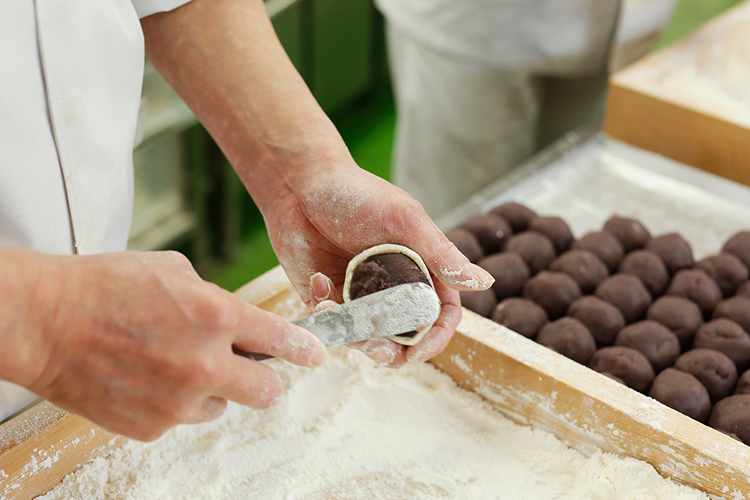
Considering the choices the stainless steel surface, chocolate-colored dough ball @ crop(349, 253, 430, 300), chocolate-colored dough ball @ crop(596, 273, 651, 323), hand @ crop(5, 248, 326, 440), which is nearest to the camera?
hand @ crop(5, 248, 326, 440)

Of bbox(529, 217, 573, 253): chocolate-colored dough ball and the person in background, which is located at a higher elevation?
the person in background

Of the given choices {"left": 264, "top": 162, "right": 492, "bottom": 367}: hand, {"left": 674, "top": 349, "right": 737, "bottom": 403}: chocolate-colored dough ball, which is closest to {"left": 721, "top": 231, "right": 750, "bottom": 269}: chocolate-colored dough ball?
{"left": 674, "top": 349, "right": 737, "bottom": 403}: chocolate-colored dough ball

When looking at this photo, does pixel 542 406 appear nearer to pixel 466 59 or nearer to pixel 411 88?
pixel 466 59

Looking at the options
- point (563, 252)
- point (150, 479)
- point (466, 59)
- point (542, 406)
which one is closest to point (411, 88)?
point (466, 59)

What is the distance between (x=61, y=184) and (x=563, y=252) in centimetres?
100

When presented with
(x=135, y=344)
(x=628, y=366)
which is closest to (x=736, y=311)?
(x=628, y=366)

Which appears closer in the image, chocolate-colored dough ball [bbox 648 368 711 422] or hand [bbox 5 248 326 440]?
hand [bbox 5 248 326 440]

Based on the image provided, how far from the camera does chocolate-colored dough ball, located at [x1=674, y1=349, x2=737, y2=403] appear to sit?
1.11m

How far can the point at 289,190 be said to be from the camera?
1.06 meters

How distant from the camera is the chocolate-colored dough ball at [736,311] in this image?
4.04 feet

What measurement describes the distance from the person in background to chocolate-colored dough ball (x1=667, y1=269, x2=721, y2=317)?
0.56 m

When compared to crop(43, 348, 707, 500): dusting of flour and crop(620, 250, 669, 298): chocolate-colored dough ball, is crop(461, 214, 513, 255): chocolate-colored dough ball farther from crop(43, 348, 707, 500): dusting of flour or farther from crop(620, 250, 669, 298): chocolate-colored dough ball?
crop(43, 348, 707, 500): dusting of flour

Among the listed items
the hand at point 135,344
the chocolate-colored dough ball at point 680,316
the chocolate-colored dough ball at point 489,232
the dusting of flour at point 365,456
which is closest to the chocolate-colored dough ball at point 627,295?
the chocolate-colored dough ball at point 680,316

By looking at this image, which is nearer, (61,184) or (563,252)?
(61,184)
